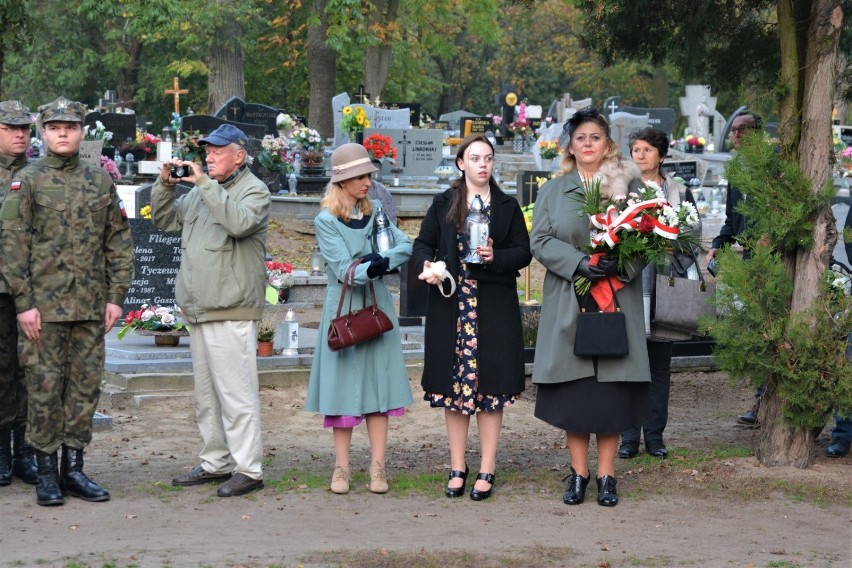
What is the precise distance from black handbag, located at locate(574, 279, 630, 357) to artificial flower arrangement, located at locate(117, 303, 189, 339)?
4378 millimetres

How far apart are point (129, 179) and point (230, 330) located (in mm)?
15268

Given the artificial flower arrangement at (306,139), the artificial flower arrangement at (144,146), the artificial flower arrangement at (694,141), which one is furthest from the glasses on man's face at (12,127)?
the artificial flower arrangement at (694,141)

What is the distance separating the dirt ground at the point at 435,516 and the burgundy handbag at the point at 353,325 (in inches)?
32.7

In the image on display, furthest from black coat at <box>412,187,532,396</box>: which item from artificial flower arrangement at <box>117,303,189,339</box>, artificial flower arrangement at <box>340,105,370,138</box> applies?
artificial flower arrangement at <box>340,105,370,138</box>

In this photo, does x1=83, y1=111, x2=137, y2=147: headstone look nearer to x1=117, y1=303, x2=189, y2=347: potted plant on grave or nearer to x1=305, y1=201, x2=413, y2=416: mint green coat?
x1=117, y1=303, x2=189, y2=347: potted plant on grave

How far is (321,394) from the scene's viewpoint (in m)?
6.40

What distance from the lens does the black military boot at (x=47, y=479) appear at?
240 inches

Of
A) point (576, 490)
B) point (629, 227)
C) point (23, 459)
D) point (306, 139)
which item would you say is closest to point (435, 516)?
point (576, 490)

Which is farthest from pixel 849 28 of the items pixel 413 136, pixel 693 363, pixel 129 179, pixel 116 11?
pixel 116 11

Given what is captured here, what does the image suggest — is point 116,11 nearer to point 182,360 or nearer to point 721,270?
point 182,360

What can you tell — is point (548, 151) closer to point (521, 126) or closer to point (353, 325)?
point (521, 126)

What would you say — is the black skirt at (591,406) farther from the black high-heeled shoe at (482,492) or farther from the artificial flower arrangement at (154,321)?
the artificial flower arrangement at (154,321)

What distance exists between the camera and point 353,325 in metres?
6.23

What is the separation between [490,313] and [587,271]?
0.58 metres
